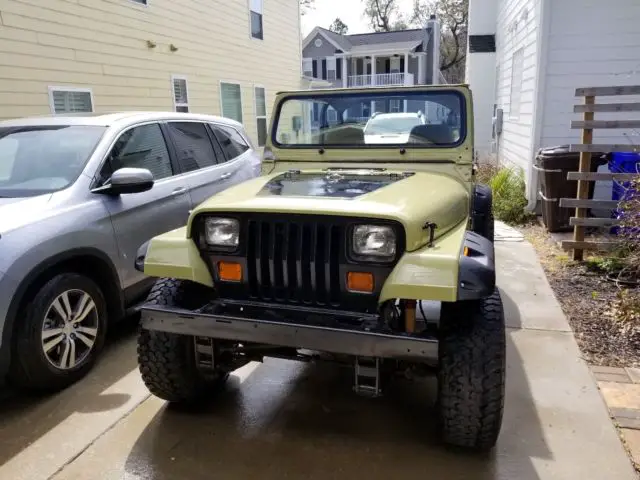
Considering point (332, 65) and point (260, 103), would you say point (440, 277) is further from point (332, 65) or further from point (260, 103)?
point (332, 65)

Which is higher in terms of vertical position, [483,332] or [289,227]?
[289,227]

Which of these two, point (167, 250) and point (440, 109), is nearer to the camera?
point (167, 250)

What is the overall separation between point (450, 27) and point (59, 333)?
42805mm

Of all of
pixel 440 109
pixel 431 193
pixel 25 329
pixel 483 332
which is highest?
pixel 440 109

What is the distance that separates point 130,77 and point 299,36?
836cm

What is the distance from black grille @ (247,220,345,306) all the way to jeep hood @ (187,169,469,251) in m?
0.10

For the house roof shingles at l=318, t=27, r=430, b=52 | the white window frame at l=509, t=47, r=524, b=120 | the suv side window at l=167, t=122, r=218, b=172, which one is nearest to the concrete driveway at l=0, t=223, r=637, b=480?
the suv side window at l=167, t=122, r=218, b=172

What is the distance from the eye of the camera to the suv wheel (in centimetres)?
310

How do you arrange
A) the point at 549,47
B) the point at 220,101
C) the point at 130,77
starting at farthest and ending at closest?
the point at 220,101
the point at 130,77
the point at 549,47

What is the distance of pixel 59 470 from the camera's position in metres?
2.63

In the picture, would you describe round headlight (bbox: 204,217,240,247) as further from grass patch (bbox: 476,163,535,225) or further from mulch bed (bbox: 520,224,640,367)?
grass patch (bbox: 476,163,535,225)

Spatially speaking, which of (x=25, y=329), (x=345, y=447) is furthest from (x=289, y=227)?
(x=25, y=329)

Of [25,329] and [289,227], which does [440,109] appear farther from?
[25,329]

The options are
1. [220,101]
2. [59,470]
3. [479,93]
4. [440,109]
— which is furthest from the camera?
[479,93]
